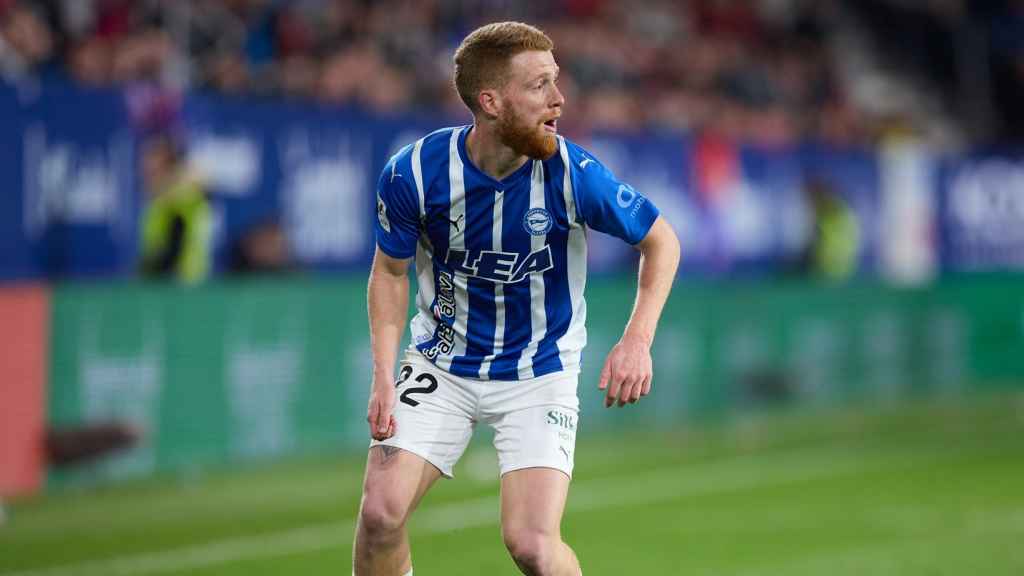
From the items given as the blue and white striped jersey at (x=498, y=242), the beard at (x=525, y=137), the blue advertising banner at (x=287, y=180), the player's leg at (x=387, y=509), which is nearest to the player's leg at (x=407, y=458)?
the player's leg at (x=387, y=509)

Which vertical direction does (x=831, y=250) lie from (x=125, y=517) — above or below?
above

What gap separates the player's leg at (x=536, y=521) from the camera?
19.2ft

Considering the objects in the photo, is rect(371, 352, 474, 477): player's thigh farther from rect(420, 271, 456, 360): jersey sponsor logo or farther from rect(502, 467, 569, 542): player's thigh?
rect(502, 467, 569, 542): player's thigh

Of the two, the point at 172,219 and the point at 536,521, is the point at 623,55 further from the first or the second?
the point at 536,521

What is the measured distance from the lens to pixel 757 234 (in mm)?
18078

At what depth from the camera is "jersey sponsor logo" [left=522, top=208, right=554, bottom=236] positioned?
607 centimetres

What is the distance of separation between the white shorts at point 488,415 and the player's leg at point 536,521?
7cm

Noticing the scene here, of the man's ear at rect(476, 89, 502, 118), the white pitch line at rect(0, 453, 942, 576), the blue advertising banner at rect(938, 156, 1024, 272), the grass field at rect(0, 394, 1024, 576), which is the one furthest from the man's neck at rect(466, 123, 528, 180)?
the blue advertising banner at rect(938, 156, 1024, 272)

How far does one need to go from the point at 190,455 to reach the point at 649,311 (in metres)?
Answer: 6.87

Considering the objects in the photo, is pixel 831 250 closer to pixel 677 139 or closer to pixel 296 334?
pixel 677 139

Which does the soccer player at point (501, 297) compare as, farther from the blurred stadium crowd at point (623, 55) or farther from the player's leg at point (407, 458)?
the blurred stadium crowd at point (623, 55)

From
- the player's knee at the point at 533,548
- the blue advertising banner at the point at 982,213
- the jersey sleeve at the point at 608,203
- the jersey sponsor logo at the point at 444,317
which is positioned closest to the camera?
the player's knee at the point at 533,548

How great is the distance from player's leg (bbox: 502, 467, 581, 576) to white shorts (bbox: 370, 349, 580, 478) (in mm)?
66

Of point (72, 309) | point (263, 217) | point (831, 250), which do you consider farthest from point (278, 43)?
point (831, 250)
